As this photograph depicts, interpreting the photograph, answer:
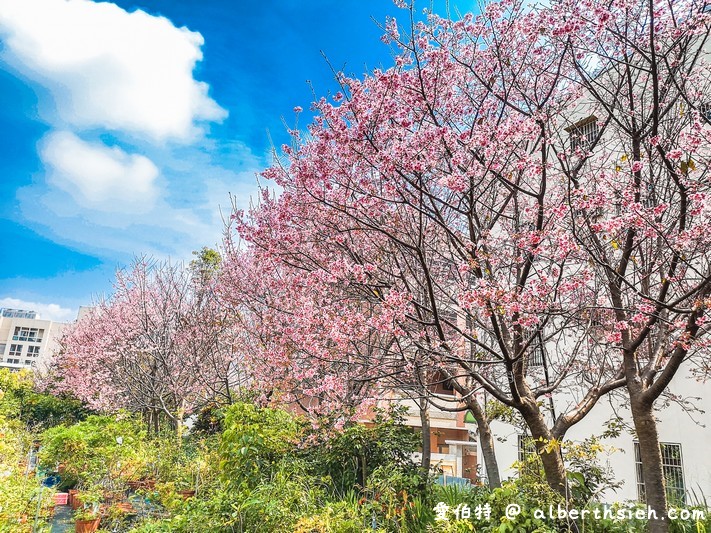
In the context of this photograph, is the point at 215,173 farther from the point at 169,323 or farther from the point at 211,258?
the point at 211,258

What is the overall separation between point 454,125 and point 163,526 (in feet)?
Answer: 17.2

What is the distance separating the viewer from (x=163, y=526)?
4.99 metres

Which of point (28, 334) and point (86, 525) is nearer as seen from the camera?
point (86, 525)

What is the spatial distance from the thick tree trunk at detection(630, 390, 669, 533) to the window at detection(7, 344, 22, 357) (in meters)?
77.0

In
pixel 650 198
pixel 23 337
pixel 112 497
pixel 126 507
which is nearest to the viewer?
pixel 650 198

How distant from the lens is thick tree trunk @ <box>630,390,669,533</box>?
13.0ft

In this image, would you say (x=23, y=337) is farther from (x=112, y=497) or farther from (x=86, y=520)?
(x=86, y=520)

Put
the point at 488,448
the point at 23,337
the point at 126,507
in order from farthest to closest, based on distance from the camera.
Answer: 1. the point at 23,337
2. the point at 126,507
3. the point at 488,448

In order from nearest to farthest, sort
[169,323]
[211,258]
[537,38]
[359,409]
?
[537,38] → [359,409] → [169,323] → [211,258]

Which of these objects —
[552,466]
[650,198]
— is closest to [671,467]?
[552,466]

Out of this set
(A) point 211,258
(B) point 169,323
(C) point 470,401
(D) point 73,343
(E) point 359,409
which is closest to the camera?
(C) point 470,401

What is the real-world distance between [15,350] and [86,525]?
72019 mm

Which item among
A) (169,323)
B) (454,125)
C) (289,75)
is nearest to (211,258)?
(169,323)
